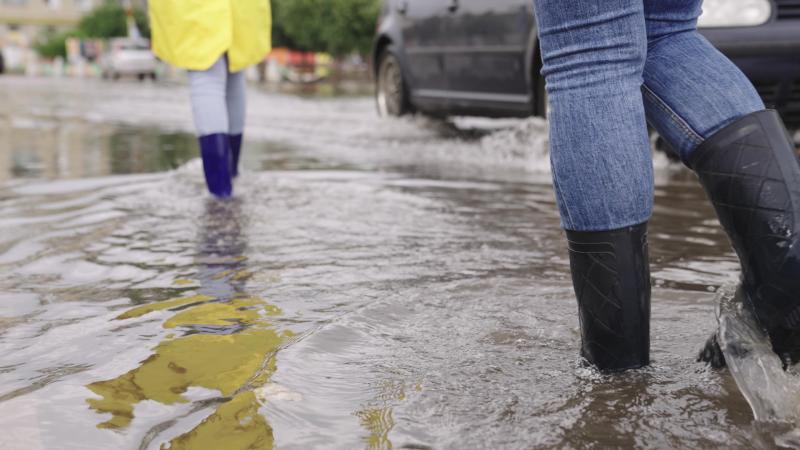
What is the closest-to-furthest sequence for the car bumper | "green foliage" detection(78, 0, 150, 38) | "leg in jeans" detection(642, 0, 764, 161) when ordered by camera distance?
1. "leg in jeans" detection(642, 0, 764, 161)
2. the car bumper
3. "green foliage" detection(78, 0, 150, 38)

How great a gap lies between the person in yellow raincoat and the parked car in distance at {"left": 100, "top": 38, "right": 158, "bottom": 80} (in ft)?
109

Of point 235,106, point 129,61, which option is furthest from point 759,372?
point 129,61

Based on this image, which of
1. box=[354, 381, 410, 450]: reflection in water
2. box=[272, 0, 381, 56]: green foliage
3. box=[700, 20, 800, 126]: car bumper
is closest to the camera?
box=[354, 381, 410, 450]: reflection in water

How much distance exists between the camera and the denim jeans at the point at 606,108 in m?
1.58

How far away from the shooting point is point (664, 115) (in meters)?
1.73

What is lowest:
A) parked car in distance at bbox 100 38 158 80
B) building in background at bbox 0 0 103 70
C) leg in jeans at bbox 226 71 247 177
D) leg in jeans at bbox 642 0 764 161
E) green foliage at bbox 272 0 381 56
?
parked car in distance at bbox 100 38 158 80

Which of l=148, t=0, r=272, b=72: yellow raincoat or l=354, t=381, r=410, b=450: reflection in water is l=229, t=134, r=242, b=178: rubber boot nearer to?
l=148, t=0, r=272, b=72: yellow raincoat

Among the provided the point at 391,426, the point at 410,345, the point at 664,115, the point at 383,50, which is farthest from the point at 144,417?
the point at 383,50

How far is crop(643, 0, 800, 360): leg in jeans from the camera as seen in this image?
1521mm

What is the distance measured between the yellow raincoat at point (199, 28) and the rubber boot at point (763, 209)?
2.74 meters

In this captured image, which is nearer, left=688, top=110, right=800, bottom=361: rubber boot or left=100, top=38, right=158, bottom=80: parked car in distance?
left=688, top=110, right=800, bottom=361: rubber boot

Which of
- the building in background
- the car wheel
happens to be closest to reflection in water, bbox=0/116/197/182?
the car wheel

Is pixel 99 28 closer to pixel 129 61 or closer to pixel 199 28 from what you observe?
pixel 129 61

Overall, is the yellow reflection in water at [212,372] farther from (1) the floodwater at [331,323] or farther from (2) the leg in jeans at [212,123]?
(2) the leg in jeans at [212,123]
